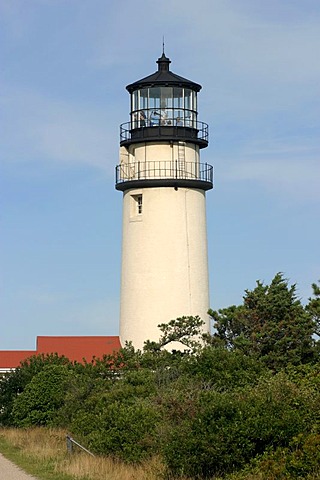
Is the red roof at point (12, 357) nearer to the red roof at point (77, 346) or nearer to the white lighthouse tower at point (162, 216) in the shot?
the red roof at point (77, 346)

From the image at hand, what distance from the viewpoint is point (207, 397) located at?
1895 centimetres

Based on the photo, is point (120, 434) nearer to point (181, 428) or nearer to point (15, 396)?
point (181, 428)

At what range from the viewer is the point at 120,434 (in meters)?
20.2

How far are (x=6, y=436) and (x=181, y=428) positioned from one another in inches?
471

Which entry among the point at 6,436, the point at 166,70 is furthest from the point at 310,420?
the point at 166,70

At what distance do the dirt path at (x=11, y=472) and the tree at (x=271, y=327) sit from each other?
27.8 ft

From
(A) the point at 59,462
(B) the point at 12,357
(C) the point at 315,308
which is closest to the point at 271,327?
(C) the point at 315,308

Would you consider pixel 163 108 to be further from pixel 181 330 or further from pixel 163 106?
pixel 181 330

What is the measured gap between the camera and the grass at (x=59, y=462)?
1803 cm

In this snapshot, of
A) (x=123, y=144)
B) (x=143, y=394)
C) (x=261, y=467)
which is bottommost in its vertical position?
(x=261, y=467)

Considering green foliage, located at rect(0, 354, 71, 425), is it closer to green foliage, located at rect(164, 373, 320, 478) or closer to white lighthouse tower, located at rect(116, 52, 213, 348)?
white lighthouse tower, located at rect(116, 52, 213, 348)

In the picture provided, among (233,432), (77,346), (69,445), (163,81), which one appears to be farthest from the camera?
(77,346)

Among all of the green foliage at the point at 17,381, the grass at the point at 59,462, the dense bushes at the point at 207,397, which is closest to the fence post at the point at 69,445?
the grass at the point at 59,462

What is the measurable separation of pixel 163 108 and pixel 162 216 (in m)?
3.57
